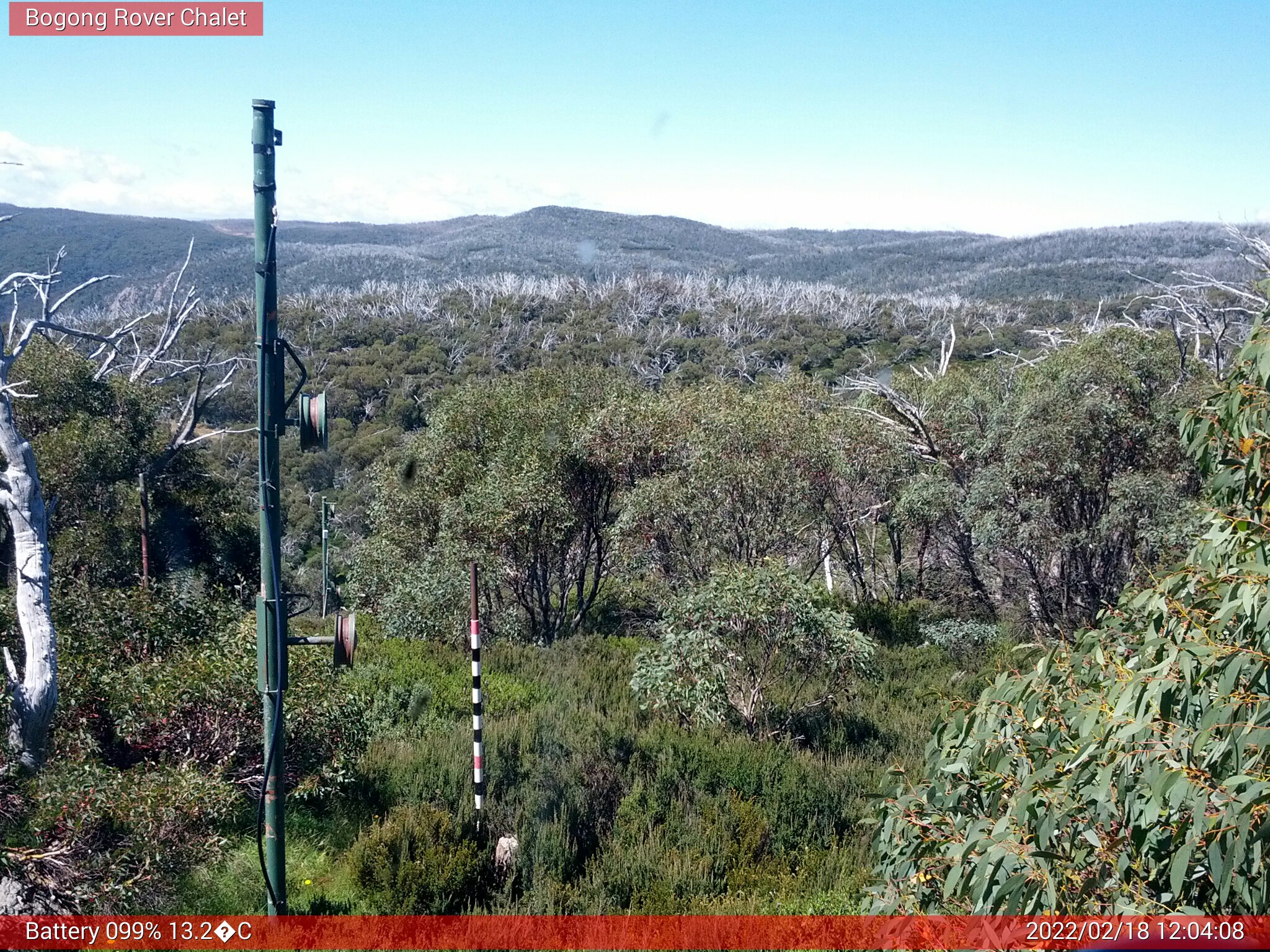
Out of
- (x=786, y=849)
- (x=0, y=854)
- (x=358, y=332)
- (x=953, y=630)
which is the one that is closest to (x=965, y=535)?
(x=953, y=630)

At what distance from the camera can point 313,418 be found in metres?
3.83

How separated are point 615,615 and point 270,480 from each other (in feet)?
39.4

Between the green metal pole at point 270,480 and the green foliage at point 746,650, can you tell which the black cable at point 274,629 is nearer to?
the green metal pole at point 270,480

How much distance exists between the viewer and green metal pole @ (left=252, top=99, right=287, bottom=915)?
387 cm

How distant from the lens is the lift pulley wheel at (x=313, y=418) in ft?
12.5

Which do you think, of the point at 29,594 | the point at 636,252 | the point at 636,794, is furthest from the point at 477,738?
the point at 636,252

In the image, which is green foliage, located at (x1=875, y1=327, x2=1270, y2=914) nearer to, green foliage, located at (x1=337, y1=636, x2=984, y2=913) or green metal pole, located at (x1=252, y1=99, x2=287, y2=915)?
green foliage, located at (x1=337, y1=636, x2=984, y2=913)

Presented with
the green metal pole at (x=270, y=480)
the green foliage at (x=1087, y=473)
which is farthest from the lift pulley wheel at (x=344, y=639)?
the green foliage at (x=1087, y=473)

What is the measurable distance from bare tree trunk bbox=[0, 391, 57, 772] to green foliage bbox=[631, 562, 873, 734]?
15.0ft

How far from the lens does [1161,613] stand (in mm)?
3080

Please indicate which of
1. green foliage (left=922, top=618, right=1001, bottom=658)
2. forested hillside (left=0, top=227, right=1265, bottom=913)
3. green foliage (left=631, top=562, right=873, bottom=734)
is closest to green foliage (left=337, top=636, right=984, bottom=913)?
forested hillside (left=0, top=227, right=1265, bottom=913)

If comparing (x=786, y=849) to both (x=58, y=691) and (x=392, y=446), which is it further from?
(x=392, y=446)

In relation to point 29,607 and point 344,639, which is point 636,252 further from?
point 344,639

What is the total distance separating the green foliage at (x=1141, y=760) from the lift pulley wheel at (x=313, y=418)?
8.23ft
